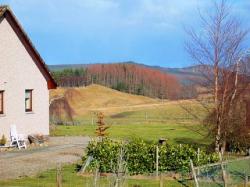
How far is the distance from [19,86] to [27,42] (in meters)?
2.65

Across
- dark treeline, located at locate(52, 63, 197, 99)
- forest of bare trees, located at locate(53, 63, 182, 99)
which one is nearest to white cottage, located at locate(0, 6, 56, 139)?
dark treeline, located at locate(52, 63, 197, 99)

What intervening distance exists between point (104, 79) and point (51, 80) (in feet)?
339

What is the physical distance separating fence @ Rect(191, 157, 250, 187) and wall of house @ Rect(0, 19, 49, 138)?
1490 centimetres

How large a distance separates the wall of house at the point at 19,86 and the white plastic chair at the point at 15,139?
10.8 inches

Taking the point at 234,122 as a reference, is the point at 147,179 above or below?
below

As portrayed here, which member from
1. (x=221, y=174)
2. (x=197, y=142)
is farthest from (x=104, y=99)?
(x=221, y=174)

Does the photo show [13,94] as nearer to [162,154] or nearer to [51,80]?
[51,80]

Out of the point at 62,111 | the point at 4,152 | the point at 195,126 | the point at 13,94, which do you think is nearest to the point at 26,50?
the point at 13,94

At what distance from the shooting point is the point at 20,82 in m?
32.4

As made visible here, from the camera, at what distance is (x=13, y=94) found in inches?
1254

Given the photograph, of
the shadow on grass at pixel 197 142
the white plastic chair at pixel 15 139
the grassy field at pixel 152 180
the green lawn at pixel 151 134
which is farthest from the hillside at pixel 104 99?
the grassy field at pixel 152 180

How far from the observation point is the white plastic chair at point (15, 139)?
30.9 m

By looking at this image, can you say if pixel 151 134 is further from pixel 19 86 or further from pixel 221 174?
pixel 221 174

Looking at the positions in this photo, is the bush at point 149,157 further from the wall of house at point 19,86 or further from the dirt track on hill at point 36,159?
the wall of house at point 19,86
